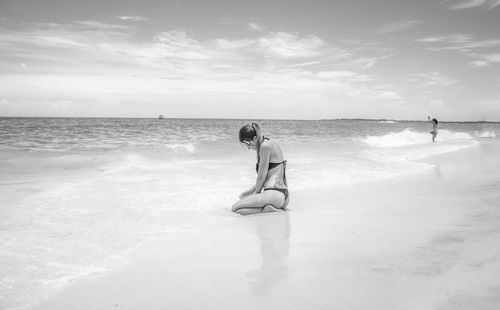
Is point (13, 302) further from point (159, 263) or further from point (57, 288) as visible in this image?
point (159, 263)

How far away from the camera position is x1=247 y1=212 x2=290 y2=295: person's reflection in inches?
128

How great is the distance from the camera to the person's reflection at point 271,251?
10.7 feet

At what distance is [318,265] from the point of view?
12.0 ft

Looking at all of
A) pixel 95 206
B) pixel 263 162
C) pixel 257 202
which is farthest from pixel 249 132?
pixel 95 206

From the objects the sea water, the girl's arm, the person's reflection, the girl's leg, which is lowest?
the sea water

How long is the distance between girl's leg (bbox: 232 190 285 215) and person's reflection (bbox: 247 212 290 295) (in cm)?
24

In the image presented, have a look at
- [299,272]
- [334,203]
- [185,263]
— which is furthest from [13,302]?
[334,203]

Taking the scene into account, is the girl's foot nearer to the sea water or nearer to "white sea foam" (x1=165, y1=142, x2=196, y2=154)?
the sea water

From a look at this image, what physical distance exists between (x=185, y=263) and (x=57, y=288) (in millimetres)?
1182

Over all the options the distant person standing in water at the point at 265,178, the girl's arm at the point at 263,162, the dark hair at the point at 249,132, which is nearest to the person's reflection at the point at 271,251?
the distant person standing in water at the point at 265,178

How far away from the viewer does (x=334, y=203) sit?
7.17 m

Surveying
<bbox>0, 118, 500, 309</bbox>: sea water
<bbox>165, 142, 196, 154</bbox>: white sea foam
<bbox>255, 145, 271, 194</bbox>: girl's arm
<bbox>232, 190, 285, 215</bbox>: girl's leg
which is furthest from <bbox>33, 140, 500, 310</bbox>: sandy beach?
<bbox>165, 142, 196, 154</bbox>: white sea foam

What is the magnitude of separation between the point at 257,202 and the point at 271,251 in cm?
200

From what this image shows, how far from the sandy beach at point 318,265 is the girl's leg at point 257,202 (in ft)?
0.65
